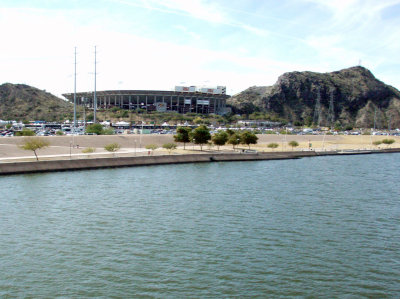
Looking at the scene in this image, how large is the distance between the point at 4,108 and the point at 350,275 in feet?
588

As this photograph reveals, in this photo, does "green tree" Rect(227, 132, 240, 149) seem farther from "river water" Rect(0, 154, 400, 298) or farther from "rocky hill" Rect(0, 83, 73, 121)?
"rocky hill" Rect(0, 83, 73, 121)

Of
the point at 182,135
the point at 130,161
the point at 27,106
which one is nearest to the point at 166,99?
the point at 27,106

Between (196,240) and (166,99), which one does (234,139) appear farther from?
(166,99)

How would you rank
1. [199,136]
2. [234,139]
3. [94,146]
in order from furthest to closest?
[234,139] → [94,146] → [199,136]

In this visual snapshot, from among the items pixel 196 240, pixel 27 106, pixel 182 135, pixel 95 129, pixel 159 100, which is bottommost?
pixel 196 240

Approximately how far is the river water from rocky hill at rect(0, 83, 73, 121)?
11890 centimetres

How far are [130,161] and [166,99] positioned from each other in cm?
11260

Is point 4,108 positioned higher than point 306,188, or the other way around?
point 4,108

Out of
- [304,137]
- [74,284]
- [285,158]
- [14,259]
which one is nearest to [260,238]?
[74,284]

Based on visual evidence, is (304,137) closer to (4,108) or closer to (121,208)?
(121,208)

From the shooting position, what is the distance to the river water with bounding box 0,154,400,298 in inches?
779

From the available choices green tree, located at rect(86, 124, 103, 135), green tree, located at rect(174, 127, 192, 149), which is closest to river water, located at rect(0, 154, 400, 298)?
green tree, located at rect(174, 127, 192, 149)

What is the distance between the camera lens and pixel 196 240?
26062mm

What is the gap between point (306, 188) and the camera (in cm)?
4678
